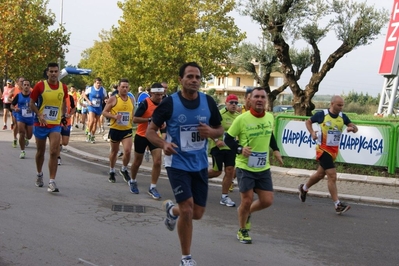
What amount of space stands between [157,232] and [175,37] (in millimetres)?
22956

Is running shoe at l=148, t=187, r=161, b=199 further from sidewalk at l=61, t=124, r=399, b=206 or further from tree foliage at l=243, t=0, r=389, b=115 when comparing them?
tree foliage at l=243, t=0, r=389, b=115

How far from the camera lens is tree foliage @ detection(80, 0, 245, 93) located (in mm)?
28266

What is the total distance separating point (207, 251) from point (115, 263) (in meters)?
1.14

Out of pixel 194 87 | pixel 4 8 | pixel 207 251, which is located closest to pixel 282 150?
pixel 207 251

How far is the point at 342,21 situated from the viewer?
1702 cm

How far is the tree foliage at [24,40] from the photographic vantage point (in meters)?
34.2

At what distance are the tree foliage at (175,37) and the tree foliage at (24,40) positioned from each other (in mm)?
6702

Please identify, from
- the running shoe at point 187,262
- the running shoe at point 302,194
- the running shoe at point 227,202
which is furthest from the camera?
the running shoe at point 302,194

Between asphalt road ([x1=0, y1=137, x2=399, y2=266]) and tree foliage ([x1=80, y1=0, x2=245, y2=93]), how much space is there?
1858 cm

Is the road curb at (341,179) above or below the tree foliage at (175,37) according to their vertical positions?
below

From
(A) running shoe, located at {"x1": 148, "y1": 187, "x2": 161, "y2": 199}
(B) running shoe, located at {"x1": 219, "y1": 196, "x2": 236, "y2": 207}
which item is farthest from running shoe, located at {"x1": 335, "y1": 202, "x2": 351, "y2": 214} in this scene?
(A) running shoe, located at {"x1": 148, "y1": 187, "x2": 161, "y2": 199}

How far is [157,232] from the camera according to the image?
7039 mm

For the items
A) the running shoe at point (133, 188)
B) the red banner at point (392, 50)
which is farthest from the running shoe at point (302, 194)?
the red banner at point (392, 50)

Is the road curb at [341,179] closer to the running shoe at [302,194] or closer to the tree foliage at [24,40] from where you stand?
the running shoe at [302,194]
